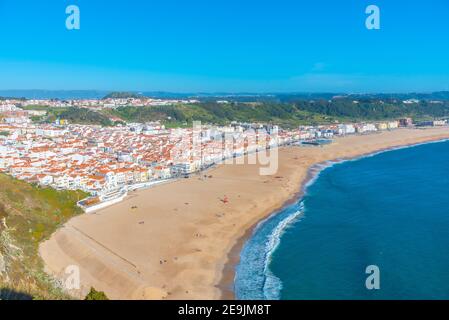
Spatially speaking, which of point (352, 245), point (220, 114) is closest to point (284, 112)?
point (220, 114)

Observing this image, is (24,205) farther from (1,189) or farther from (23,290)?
(23,290)

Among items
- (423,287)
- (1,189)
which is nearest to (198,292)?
(423,287)

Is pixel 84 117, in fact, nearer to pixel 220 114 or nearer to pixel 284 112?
pixel 220 114

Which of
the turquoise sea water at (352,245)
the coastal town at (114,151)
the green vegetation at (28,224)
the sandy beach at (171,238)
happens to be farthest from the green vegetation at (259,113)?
the green vegetation at (28,224)

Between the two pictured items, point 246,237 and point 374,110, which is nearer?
Result: point 246,237
